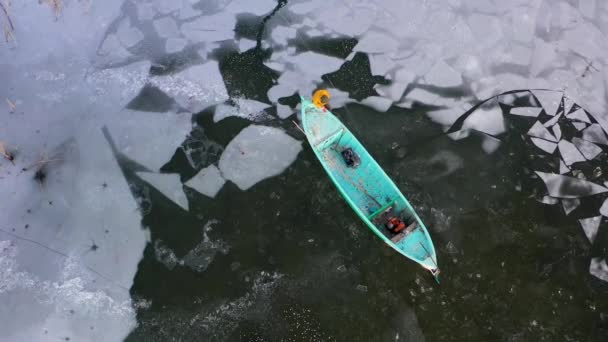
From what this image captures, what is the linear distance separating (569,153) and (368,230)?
9.45 feet

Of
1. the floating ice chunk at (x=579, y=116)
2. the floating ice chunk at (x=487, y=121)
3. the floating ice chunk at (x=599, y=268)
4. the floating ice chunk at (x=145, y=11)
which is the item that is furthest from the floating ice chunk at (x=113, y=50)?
the floating ice chunk at (x=599, y=268)

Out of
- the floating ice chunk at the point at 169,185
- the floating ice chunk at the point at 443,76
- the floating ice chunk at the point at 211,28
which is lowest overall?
the floating ice chunk at the point at 169,185

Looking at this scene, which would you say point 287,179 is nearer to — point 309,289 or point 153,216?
point 309,289

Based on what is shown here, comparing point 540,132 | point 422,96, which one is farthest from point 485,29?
point 540,132

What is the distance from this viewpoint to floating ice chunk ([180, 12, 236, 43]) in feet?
19.9

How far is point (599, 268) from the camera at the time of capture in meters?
4.73

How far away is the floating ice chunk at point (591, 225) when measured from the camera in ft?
16.0

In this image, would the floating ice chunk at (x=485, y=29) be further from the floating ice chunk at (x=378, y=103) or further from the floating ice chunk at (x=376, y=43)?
the floating ice chunk at (x=378, y=103)

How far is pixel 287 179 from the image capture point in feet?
16.9

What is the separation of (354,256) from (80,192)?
345 centimetres

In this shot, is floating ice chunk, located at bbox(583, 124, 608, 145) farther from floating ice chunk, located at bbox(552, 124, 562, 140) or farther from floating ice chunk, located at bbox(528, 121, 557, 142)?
floating ice chunk, located at bbox(528, 121, 557, 142)

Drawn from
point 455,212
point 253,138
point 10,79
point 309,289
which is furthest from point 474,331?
point 10,79

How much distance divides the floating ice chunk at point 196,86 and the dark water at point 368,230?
2.6 inches

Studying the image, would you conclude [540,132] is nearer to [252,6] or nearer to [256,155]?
[256,155]
